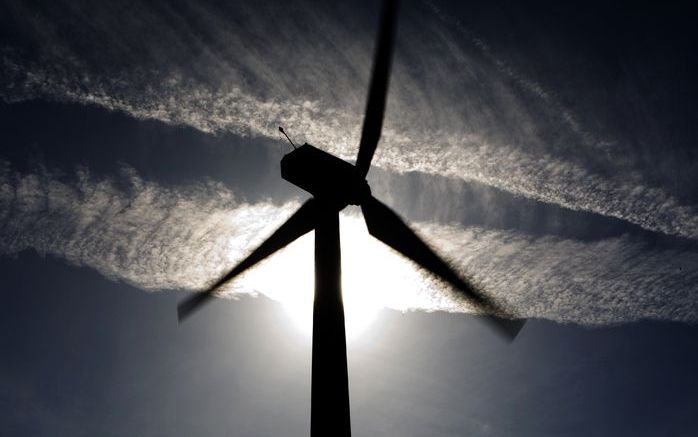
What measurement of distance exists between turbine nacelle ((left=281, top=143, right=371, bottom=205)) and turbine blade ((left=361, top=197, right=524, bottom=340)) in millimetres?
960

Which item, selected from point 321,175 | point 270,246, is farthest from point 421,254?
point 270,246

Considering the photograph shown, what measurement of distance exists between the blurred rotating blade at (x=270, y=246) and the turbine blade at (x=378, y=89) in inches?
91.8

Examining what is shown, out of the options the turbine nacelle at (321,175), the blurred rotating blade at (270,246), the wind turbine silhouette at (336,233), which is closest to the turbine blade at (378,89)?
the wind turbine silhouette at (336,233)

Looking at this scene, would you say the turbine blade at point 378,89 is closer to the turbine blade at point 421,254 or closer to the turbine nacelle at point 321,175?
the turbine nacelle at point 321,175

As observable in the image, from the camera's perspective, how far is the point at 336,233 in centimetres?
1339

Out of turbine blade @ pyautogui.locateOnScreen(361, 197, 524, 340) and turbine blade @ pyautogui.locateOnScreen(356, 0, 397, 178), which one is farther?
turbine blade @ pyautogui.locateOnScreen(361, 197, 524, 340)

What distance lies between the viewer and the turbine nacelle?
1419 cm

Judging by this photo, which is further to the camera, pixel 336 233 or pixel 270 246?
pixel 270 246

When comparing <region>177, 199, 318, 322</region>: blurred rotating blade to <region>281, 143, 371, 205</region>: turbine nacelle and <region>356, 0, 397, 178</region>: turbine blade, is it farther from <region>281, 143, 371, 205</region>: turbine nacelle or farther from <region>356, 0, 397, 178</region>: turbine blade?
<region>356, 0, 397, 178</region>: turbine blade

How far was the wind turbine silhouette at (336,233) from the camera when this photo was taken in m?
11.1

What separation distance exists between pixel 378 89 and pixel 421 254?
5.48 metres

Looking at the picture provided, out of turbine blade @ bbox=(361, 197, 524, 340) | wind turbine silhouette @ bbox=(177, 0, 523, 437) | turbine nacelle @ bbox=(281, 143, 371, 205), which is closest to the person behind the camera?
wind turbine silhouette @ bbox=(177, 0, 523, 437)

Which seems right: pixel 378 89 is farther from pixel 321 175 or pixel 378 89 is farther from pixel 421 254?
pixel 421 254

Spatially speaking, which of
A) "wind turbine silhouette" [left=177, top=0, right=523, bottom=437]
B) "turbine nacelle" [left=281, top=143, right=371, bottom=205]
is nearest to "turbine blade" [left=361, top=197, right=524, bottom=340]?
"wind turbine silhouette" [left=177, top=0, right=523, bottom=437]
